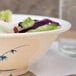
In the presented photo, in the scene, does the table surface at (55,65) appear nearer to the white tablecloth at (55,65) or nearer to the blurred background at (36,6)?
the white tablecloth at (55,65)

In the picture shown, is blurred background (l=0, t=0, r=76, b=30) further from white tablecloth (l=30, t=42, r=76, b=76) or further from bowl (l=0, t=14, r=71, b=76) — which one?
bowl (l=0, t=14, r=71, b=76)

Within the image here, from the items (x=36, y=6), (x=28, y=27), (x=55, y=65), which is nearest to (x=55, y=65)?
(x=55, y=65)

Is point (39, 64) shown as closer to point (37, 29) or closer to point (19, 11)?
point (37, 29)

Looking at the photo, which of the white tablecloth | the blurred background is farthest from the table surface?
the blurred background

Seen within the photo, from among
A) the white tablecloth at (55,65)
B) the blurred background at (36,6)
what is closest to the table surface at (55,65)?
the white tablecloth at (55,65)

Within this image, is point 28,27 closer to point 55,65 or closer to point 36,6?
point 55,65

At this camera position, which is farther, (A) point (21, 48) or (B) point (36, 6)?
(B) point (36, 6)
